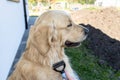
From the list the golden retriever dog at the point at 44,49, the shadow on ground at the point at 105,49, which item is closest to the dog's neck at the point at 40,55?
the golden retriever dog at the point at 44,49

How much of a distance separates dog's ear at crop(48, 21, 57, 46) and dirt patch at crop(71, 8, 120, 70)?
254 centimetres

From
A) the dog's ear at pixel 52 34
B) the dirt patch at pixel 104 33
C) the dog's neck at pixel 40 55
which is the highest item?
the dog's ear at pixel 52 34

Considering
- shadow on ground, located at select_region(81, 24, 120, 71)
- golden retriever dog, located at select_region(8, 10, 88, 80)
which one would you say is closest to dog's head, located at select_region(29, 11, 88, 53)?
golden retriever dog, located at select_region(8, 10, 88, 80)

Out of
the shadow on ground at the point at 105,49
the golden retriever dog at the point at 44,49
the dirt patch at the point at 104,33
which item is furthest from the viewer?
the dirt patch at the point at 104,33

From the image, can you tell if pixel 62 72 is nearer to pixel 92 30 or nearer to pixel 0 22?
pixel 0 22

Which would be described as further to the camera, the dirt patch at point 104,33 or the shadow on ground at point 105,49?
the dirt patch at point 104,33

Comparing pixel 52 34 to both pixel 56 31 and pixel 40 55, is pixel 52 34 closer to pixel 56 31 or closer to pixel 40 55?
pixel 56 31

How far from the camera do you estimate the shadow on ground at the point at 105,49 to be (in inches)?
210

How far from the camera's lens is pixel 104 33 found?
753 cm

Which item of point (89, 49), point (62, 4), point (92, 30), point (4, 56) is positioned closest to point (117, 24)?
point (92, 30)

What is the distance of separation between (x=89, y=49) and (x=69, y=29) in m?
3.29

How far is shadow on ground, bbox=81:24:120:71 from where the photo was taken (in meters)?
5.33

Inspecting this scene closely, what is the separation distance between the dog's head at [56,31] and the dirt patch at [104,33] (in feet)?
7.39

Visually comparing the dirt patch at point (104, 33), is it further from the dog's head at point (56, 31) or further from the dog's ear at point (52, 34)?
the dog's ear at point (52, 34)
